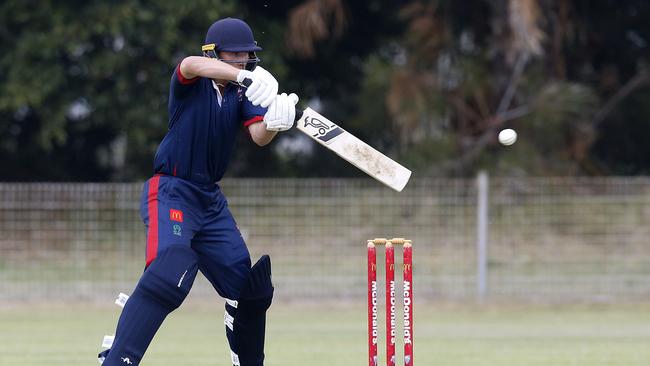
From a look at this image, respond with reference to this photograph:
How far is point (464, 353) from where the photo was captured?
8.65m

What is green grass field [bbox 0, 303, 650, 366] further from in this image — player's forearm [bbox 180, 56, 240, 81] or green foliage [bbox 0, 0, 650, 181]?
player's forearm [bbox 180, 56, 240, 81]

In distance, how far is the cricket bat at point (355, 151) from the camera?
535 cm

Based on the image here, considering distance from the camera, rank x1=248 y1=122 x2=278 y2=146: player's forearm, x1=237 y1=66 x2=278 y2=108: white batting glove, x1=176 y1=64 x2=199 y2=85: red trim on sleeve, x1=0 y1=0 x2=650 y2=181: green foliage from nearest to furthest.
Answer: x1=237 y1=66 x2=278 y2=108: white batting glove → x1=176 y1=64 x2=199 y2=85: red trim on sleeve → x1=248 y1=122 x2=278 y2=146: player's forearm → x1=0 y1=0 x2=650 y2=181: green foliage

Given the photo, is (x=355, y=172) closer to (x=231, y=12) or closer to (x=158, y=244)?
(x=231, y=12)

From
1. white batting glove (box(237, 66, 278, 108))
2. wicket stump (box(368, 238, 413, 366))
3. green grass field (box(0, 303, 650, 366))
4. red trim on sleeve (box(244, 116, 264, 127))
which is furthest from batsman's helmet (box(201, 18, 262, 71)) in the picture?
green grass field (box(0, 303, 650, 366))

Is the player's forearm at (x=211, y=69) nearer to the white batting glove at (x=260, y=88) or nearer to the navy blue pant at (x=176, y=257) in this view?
the white batting glove at (x=260, y=88)

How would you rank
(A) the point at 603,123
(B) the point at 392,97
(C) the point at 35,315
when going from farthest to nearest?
(A) the point at 603,123 → (B) the point at 392,97 → (C) the point at 35,315

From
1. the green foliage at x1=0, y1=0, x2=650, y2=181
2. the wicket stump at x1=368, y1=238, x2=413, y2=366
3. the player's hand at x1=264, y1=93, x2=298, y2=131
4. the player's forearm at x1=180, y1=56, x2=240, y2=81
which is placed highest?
the green foliage at x1=0, y1=0, x2=650, y2=181

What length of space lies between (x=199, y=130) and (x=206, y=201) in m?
0.32

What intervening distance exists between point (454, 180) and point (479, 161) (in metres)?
0.79

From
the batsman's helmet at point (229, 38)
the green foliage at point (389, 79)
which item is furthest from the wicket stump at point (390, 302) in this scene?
the green foliage at point (389, 79)

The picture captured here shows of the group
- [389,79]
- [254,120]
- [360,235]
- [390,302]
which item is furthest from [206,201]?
[389,79]

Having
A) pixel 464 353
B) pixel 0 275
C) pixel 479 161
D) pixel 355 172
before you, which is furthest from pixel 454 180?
pixel 464 353

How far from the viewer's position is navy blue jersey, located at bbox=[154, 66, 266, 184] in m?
5.56
